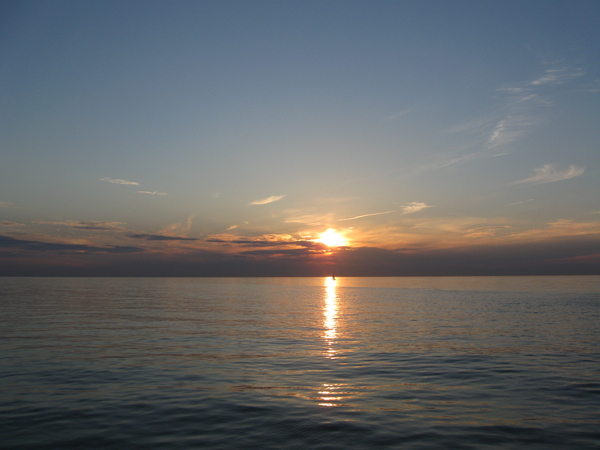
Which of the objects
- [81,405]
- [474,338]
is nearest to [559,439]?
[81,405]

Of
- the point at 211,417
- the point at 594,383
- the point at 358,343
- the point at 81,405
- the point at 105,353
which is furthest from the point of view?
the point at 358,343

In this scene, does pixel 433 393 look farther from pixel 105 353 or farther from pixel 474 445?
pixel 105 353

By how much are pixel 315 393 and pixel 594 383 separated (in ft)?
40.9

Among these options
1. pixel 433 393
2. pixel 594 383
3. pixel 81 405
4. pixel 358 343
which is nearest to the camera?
pixel 81 405

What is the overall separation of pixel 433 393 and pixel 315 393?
487cm

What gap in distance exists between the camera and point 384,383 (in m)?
17.9

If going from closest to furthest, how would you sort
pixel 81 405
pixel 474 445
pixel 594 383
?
pixel 474 445 → pixel 81 405 → pixel 594 383

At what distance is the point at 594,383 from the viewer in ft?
57.5

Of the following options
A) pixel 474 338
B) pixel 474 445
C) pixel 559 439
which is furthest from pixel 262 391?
pixel 474 338

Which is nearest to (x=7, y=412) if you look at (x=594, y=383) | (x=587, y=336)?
(x=594, y=383)

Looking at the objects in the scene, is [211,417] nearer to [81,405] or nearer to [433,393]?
[81,405]

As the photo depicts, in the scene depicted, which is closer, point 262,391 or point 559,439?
point 559,439

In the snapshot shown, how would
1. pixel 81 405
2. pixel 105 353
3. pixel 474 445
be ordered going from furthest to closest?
pixel 105 353
pixel 81 405
pixel 474 445

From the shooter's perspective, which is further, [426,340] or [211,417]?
[426,340]
